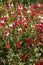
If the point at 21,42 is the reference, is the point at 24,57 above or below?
below

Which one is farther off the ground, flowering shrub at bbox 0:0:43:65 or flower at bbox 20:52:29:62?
flowering shrub at bbox 0:0:43:65

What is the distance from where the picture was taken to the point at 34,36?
3881 millimetres

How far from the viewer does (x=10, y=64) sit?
3697 mm

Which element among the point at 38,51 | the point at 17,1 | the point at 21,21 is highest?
the point at 21,21

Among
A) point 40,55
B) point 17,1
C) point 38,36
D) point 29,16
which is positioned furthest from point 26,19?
point 17,1

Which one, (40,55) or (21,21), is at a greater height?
(21,21)

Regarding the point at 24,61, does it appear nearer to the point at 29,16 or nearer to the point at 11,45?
the point at 11,45

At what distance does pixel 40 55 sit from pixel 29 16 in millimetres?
710

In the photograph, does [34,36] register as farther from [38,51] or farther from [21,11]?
[21,11]

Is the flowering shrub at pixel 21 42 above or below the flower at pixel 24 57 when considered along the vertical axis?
above

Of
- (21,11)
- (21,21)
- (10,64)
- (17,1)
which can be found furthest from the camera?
(17,1)

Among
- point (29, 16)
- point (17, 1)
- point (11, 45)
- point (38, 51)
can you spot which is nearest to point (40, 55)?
point (38, 51)

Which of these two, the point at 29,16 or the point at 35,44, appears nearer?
the point at 35,44

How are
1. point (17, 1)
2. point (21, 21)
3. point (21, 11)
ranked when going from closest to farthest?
point (21, 21)
point (21, 11)
point (17, 1)
